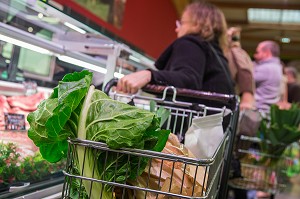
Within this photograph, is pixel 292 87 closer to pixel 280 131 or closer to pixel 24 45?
pixel 280 131

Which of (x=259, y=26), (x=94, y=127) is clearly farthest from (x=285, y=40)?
(x=94, y=127)

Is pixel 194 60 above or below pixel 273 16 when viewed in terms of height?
below

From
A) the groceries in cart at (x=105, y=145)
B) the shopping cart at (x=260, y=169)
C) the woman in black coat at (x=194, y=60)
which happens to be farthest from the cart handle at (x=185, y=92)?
the shopping cart at (x=260, y=169)

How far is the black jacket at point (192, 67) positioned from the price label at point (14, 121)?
544mm

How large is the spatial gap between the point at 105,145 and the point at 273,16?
1012cm

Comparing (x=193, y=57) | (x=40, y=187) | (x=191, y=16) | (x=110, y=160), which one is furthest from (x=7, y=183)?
(x=191, y=16)

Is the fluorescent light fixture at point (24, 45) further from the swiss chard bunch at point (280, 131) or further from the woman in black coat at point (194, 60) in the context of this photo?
the swiss chard bunch at point (280, 131)

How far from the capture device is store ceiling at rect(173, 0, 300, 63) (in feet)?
28.8

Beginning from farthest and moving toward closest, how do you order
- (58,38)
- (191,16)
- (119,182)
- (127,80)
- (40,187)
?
(191,16) < (58,38) < (127,80) < (40,187) < (119,182)

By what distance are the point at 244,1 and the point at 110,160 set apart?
8.51m

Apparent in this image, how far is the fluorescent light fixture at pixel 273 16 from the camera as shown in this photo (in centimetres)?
952

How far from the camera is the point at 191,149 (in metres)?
1.15

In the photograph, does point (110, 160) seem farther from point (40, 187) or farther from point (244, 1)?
point (244, 1)

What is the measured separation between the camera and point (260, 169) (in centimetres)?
263
